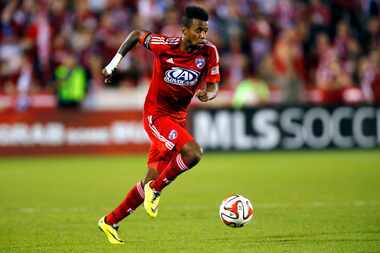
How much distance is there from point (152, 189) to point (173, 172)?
0.89 feet

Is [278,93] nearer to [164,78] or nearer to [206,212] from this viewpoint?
[206,212]

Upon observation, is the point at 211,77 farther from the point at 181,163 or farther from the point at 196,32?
the point at 181,163

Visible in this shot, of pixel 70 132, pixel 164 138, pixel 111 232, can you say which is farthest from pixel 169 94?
pixel 70 132

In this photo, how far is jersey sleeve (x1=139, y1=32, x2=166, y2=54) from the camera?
28.5 feet

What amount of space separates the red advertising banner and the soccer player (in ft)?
35.6

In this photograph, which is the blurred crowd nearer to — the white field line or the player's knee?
the white field line

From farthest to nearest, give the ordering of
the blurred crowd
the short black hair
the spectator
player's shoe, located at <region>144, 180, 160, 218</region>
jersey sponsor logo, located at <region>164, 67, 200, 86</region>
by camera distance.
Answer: the blurred crowd → the spectator → jersey sponsor logo, located at <region>164, 67, 200, 86</region> → the short black hair → player's shoe, located at <region>144, 180, 160, 218</region>

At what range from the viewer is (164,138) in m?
8.52

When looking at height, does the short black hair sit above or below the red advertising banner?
above

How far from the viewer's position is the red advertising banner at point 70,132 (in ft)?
63.7

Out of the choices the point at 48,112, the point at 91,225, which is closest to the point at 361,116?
the point at 48,112

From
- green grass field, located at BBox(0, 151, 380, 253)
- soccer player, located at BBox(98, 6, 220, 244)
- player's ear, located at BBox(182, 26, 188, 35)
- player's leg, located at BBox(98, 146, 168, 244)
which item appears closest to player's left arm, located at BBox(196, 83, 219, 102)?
soccer player, located at BBox(98, 6, 220, 244)

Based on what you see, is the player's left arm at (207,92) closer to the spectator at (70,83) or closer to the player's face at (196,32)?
the player's face at (196,32)

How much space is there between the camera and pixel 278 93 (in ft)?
72.1
